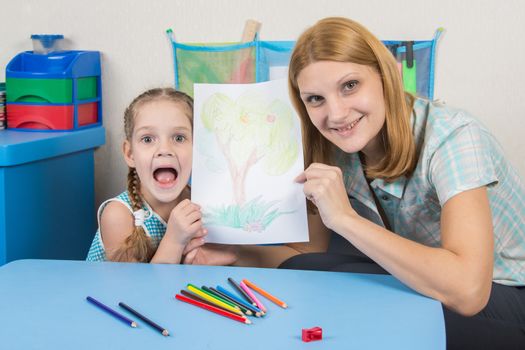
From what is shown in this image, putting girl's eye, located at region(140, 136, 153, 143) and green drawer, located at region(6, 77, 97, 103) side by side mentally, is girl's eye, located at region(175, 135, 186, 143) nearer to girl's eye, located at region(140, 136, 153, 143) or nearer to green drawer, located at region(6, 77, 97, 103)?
girl's eye, located at region(140, 136, 153, 143)

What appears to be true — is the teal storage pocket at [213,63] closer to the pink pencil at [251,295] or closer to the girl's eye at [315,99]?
the girl's eye at [315,99]

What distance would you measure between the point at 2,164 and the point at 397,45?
3.55ft

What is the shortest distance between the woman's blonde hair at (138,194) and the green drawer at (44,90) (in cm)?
49

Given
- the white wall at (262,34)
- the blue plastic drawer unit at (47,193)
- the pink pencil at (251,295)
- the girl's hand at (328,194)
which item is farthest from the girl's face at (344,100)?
the blue plastic drawer unit at (47,193)

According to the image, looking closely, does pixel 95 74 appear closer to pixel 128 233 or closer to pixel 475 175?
pixel 128 233

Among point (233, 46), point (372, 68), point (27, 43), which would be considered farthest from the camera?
point (27, 43)

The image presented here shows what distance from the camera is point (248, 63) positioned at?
6.26ft

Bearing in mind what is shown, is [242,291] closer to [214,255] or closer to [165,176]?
[214,255]

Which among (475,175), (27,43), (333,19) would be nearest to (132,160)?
(333,19)

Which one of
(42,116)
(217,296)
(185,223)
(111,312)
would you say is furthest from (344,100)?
(42,116)

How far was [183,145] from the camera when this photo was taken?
4.73ft

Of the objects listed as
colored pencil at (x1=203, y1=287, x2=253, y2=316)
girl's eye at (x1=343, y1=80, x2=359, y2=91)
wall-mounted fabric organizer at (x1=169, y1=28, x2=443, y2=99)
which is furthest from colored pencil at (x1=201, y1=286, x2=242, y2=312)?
wall-mounted fabric organizer at (x1=169, y1=28, x2=443, y2=99)

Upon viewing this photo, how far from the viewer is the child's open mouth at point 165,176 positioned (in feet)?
4.66

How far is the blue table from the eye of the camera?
30.6 inches
